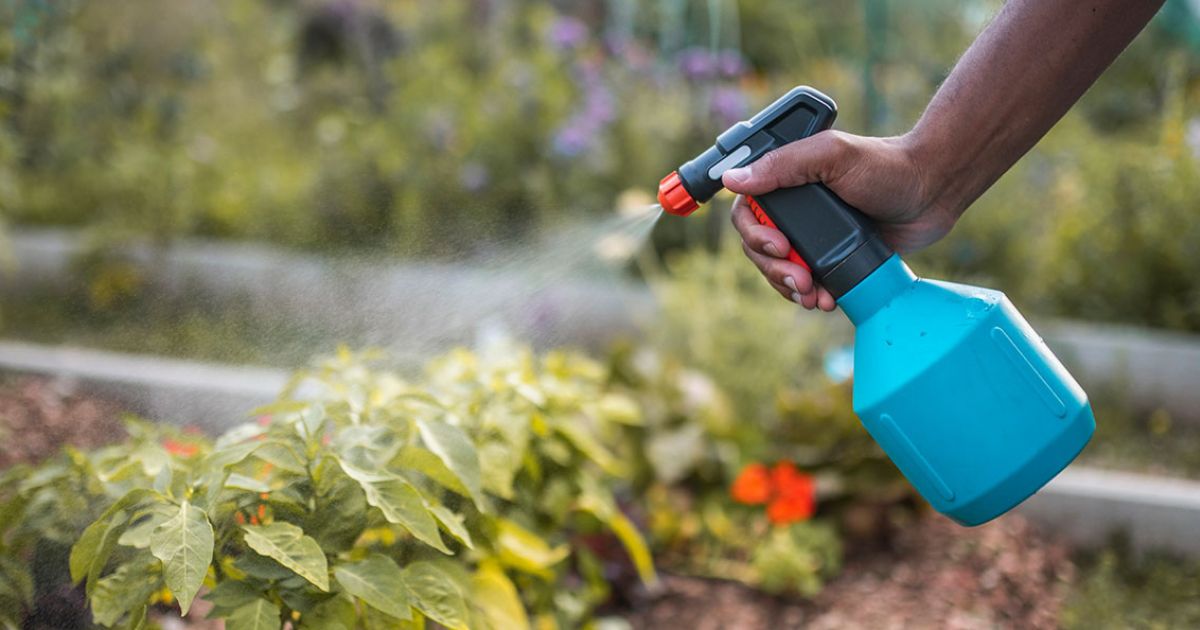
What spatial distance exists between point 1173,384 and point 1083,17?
2.27 meters

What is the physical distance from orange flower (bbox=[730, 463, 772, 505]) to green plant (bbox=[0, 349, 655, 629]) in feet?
2.41

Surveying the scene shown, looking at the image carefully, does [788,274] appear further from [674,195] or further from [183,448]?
[183,448]

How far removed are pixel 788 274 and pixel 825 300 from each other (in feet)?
0.22

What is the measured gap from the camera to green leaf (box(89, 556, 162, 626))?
4.28ft

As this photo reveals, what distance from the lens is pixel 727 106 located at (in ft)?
13.7

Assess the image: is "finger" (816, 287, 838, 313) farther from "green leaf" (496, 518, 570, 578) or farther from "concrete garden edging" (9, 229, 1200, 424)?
"concrete garden edging" (9, 229, 1200, 424)

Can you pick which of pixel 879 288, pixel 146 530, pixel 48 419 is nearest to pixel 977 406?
pixel 879 288

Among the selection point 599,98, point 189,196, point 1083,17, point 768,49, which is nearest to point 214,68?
point 189,196

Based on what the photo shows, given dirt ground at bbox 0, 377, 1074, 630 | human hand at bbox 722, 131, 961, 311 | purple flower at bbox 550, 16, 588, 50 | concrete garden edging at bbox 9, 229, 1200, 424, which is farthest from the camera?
purple flower at bbox 550, 16, 588, 50

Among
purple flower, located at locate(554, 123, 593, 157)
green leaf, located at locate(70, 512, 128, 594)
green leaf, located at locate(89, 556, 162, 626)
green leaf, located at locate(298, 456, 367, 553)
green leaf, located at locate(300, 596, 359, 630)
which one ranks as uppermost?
green leaf, located at locate(70, 512, 128, 594)

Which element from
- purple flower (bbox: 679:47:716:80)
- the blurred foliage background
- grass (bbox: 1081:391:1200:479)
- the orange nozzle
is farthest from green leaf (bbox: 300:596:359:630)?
purple flower (bbox: 679:47:716:80)

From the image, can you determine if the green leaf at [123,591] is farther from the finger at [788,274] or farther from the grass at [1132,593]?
the grass at [1132,593]

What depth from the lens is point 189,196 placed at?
162 inches

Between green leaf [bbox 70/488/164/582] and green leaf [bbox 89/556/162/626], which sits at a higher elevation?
green leaf [bbox 70/488/164/582]
